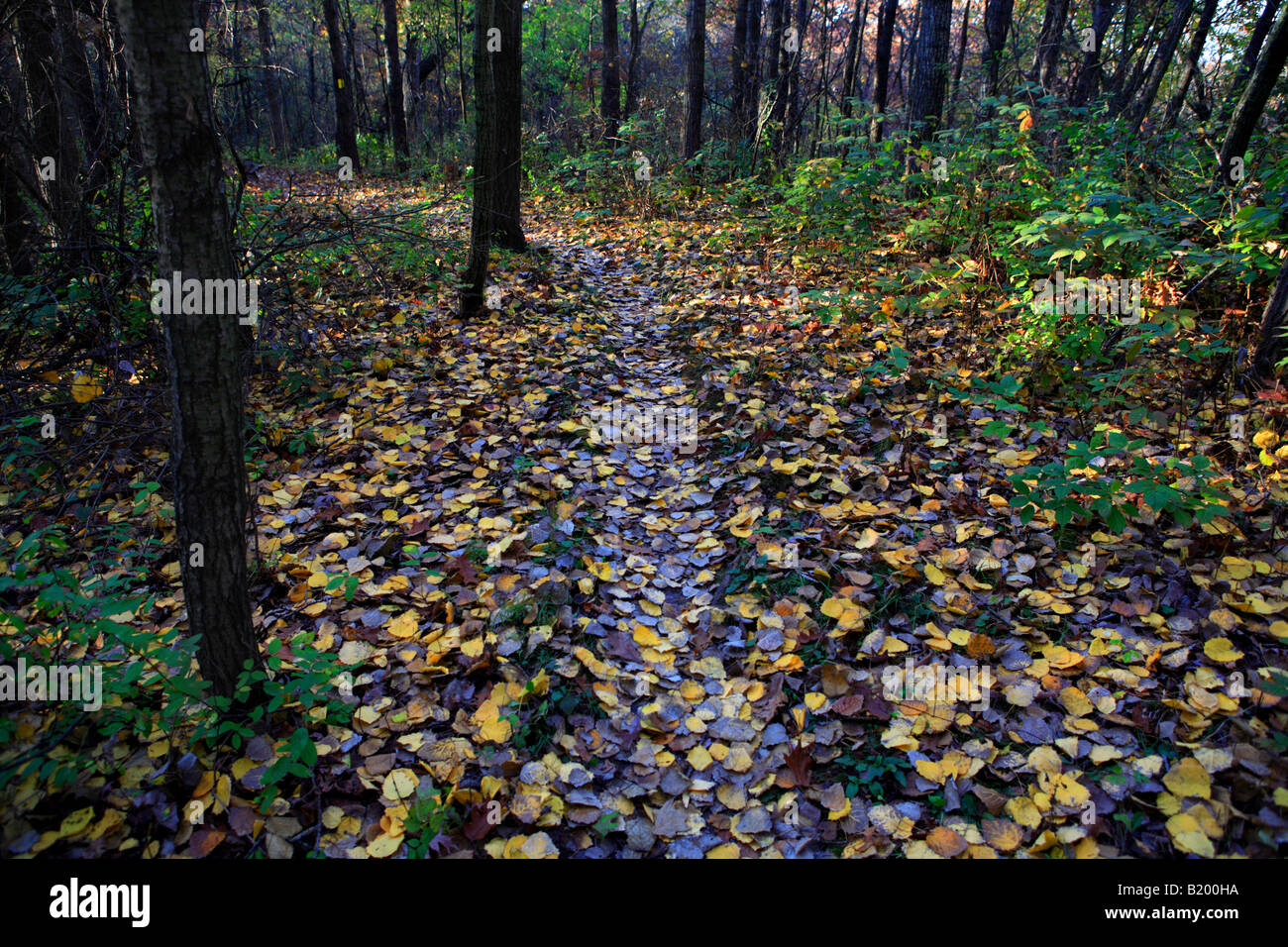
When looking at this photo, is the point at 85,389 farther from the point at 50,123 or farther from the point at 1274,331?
the point at 1274,331

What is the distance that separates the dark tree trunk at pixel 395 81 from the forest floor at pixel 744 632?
14.1m

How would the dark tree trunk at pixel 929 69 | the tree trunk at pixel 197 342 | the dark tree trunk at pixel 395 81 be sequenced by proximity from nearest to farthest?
the tree trunk at pixel 197 342 → the dark tree trunk at pixel 929 69 → the dark tree trunk at pixel 395 81

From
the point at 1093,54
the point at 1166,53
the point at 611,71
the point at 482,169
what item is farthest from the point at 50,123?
the point at 1093,54

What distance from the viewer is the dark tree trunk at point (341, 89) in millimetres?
14375

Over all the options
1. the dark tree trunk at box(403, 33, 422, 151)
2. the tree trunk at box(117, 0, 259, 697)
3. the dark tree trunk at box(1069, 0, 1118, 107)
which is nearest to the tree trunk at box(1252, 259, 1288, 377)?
the tree trunk at box(117, 0, 259, 697)

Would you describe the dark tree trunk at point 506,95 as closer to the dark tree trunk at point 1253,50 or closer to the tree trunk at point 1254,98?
the tree trunk at point 1254,98

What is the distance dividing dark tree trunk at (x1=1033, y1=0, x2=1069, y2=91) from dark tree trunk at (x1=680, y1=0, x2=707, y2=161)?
509cm

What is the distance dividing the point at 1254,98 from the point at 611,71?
11.9 metres

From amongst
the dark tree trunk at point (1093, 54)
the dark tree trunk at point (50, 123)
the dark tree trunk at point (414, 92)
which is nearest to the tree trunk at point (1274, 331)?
the dark tree trunk at point (50, 123)

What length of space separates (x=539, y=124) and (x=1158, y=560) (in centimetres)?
2164

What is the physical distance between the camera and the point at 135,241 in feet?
15.2
